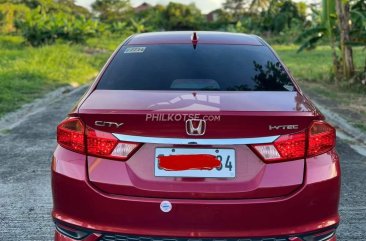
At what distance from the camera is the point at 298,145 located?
2523 millimetres

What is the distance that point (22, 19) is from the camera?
28.4 metres

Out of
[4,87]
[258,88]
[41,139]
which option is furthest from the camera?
[4,87]

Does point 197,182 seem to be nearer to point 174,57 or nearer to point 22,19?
point 174,57

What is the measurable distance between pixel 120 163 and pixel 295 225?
3.00 ft

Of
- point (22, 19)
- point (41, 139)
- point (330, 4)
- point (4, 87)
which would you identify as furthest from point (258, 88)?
point (22, 19)

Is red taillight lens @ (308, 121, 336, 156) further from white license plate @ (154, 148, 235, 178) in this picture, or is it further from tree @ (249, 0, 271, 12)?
tree @ (249, 0, 271, 12)

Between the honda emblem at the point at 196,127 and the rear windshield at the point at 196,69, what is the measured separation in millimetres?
740

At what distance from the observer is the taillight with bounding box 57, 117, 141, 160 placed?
248 centimetres

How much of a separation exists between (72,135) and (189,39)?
1450mm

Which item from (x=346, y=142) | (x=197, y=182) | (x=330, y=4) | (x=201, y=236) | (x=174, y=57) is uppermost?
(x=330, y=4)

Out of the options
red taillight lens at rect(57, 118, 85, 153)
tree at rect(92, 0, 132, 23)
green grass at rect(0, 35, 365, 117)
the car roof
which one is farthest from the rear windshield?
tree at rect(92, 0, 132, 23)

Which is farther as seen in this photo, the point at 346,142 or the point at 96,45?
the point at 96,45

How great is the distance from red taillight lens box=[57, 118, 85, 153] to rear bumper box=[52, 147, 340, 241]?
0.20 ft

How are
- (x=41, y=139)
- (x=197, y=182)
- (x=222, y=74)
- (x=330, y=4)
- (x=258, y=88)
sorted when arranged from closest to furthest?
(x=197, y=182) < (x=258, y=88) < (x=222, y=74) < (x=41, y=139) < (x=330, y=4)
